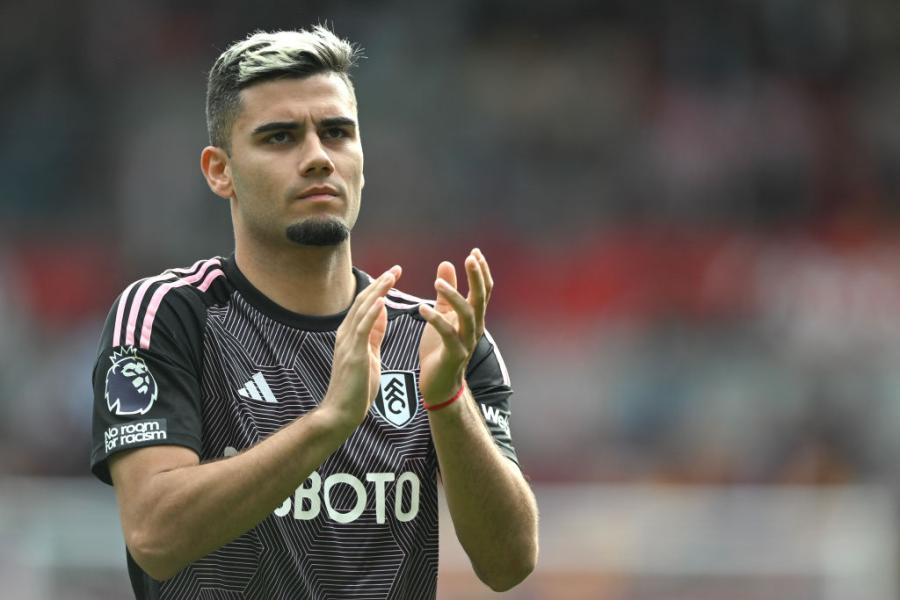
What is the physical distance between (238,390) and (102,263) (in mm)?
9692

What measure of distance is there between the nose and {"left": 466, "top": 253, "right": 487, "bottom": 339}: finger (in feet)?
1.86

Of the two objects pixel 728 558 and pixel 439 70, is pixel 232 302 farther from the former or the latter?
pixel 439 70

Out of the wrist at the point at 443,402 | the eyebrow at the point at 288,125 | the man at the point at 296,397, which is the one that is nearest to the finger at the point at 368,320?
the man at the point at 296,397

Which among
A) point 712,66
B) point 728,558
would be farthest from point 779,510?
point 712,66

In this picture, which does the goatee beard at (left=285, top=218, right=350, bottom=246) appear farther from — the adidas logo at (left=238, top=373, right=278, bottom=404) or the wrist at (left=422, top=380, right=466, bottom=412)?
the wrist at (left=422, top=380, right=466, bottom=412)

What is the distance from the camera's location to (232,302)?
3.98 m

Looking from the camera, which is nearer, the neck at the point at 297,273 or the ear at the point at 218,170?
the neck at the point at 297,273

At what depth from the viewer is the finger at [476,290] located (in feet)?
11.5

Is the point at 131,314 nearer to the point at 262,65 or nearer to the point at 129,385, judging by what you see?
the point at 129,385

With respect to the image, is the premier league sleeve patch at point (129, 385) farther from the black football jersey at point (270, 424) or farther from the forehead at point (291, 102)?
the forehead at point (291, 102)

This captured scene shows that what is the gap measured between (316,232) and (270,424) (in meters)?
0.52

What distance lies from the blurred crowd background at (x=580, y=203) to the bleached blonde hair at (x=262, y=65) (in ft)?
25.6

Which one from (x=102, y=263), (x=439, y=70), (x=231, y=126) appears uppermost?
(x=231, y=126)

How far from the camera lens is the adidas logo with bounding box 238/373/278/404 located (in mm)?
3825
